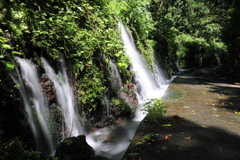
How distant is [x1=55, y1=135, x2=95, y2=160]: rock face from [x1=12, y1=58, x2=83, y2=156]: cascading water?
485mm

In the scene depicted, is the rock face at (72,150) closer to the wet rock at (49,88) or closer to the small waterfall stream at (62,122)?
the small waterfall stream at (62,122)

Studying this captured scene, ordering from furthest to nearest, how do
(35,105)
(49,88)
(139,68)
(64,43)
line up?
(139,68) → (64,43) → (49,88) → (35,105)

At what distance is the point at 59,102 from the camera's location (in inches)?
150

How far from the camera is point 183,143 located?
306cm

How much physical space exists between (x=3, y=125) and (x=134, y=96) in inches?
201

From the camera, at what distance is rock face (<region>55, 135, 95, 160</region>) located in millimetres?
2945

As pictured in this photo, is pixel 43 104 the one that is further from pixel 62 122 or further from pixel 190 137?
pixel 190 137

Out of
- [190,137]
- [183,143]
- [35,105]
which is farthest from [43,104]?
[190,137]

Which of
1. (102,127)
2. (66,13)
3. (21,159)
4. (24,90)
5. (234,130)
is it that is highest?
(66,13)

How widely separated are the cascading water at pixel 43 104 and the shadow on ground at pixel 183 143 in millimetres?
1617

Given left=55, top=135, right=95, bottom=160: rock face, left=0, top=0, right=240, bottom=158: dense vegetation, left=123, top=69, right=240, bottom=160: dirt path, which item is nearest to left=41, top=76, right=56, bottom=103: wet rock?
left=0, top=0, right=240, bottom=158: dense vegetation

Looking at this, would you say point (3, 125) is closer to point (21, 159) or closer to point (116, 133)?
point (21, 159)

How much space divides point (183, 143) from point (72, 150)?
1975 mm

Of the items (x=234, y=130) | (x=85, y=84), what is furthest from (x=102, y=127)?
(x=234, y=130)
